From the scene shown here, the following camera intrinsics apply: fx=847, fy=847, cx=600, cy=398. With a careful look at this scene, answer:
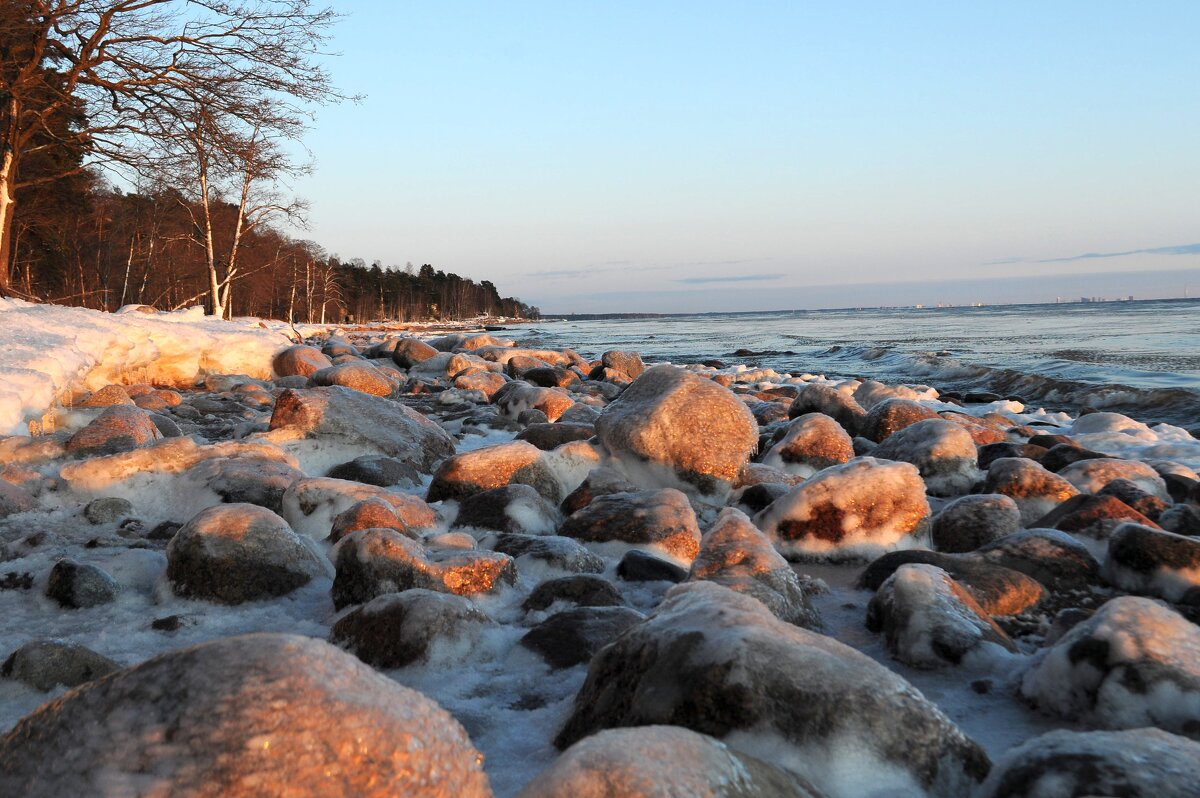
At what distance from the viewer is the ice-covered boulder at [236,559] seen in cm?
309

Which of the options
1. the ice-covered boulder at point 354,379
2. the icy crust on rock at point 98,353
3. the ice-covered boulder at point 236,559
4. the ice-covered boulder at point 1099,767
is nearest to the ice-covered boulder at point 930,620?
the ice-covered boulder at point 1099,767

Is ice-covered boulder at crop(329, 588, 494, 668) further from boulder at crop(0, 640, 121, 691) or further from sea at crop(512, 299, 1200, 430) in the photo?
sea at crop(512, 299, 1200, 430)

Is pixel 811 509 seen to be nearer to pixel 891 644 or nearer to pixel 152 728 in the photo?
pixel 891 644

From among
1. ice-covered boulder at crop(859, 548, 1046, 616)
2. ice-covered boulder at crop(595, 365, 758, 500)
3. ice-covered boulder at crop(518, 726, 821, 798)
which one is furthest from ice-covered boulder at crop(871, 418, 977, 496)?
ice-covered boulder at crop(518, 726, 821, 798)

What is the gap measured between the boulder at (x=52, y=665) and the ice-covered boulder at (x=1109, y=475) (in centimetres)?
510

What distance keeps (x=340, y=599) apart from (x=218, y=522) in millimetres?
605

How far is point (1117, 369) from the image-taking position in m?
16.5

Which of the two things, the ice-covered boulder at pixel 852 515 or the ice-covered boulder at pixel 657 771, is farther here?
the ice-covered boulder at pixel 852 515

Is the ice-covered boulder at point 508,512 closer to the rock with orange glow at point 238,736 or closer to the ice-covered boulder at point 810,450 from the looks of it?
the ice-covered boulder at point 810,450

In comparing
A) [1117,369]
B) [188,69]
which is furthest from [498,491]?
[1117,369]

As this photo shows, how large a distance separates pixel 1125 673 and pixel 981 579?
1.09 meters

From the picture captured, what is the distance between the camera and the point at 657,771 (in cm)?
142

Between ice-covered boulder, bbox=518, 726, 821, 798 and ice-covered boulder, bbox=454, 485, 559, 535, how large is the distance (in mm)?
2699

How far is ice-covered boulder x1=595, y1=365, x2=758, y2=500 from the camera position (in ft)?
17.3
